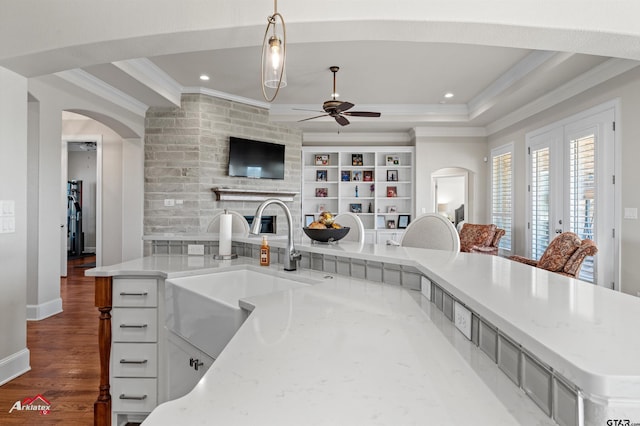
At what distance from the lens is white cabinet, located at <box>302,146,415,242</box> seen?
7355mm

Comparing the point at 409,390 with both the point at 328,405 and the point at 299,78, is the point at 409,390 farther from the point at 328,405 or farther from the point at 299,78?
the point at 299,78

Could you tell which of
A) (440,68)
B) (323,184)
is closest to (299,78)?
(440,68)

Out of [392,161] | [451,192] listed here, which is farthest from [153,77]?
[451,192]

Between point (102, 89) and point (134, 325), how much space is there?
3.50 m

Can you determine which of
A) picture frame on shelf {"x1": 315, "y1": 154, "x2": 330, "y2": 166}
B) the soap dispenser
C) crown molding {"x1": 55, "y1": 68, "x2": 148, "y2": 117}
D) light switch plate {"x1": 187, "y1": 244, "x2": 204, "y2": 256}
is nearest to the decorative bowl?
the soap dispenser

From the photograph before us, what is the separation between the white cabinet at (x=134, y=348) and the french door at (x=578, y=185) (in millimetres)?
4337

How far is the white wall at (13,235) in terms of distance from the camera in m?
2.54

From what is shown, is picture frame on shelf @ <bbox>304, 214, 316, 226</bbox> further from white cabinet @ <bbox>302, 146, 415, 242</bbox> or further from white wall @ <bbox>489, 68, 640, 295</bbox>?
white wall @ <bbox>489, 68, 640, 295</bbox>

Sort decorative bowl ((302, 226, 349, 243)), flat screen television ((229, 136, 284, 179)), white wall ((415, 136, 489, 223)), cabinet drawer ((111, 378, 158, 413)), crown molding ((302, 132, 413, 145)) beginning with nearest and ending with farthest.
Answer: cabinet drawer ((111, 378, 158, 413))
decorative bowl ((302, 226, 349, 243))
flat screen television ((229, 136, 284, 179))
white wall ((415, 136, 489, 223))
crown molding ((302, 132, 413, 145))

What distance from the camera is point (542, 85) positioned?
4.40 meters

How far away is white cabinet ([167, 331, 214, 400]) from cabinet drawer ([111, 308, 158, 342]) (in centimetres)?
16

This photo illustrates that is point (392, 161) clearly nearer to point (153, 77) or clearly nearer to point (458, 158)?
point (458, 158)

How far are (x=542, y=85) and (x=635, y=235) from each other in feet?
6.64

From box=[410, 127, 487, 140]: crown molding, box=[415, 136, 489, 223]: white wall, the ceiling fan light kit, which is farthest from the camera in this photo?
box=[415, 136, 489, 223]: white wall
